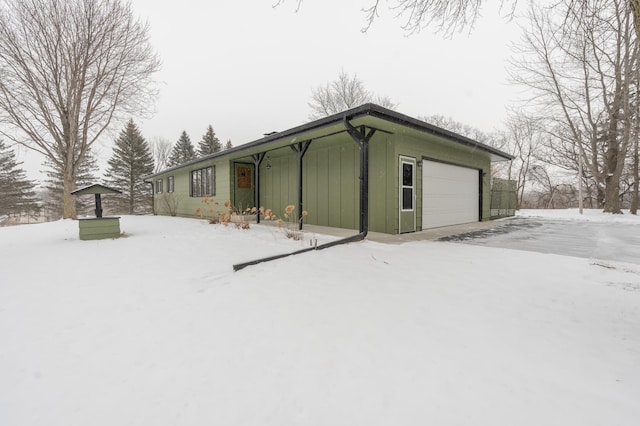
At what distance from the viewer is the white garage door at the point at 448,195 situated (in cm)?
713

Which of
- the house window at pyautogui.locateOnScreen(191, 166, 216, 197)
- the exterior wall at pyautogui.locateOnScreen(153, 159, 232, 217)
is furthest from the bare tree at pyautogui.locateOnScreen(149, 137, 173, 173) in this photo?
the house window at pyautogui.locateOnScreen(191, 166, 216, 197)

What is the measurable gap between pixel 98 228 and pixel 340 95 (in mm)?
18932

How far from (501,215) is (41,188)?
37.1m

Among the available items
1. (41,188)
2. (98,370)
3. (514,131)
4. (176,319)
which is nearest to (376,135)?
(176,319)

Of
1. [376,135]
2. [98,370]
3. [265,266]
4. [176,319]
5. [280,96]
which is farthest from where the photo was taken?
[280,96]

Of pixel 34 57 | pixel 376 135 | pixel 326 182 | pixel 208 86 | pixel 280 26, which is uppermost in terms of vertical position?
pixel 208 86

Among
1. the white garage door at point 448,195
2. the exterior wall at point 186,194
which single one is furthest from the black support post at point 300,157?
the exterior wall at point 186,194

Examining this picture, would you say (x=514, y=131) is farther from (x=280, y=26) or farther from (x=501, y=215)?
(x=280, y=26)

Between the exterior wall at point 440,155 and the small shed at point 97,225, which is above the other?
the exterior wall at point 440,155

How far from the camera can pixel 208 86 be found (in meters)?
22.6

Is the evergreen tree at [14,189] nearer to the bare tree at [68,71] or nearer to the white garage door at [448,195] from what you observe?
the bare tree at [68,71]

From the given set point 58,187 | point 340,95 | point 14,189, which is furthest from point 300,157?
point 14,189

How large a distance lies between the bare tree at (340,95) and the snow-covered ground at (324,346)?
19447mm

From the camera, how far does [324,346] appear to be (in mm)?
1694
